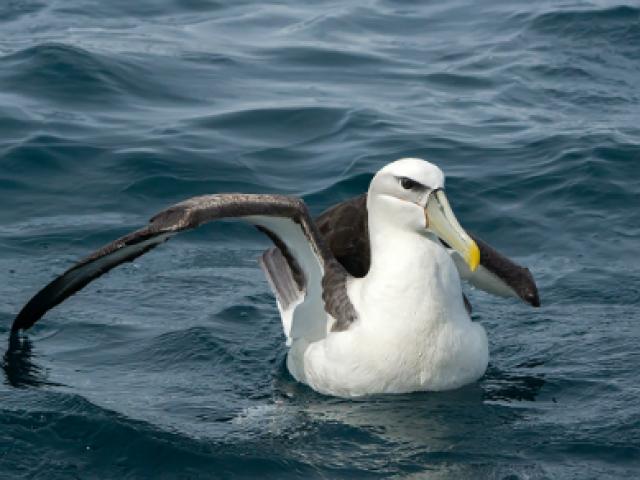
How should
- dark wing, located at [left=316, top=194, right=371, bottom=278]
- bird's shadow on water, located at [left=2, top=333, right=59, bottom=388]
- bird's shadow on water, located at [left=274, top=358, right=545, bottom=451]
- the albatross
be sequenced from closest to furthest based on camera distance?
1. bird's shadow on water, located at [left=274, top=358, right=545, bottom=451]
2. the albatross
3. bird's shadow on water, located at [left=2, top=333, right=59, bottom=388]
4. dark wing, located at [left=316, top=194, right=371, bottom=278]

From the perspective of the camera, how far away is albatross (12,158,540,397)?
9047mm

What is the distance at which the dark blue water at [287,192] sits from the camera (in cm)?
876

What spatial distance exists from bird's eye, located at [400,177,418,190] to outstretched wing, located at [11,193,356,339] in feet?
2.11

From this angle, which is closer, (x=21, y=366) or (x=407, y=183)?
(x=407, y=183)

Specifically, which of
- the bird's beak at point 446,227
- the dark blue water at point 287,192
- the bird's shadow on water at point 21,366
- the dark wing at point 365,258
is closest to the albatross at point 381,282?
the bird's beak at point 446,227

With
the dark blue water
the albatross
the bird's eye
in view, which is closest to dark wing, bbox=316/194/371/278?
the albatross

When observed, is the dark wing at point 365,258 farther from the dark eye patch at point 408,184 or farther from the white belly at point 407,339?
the dark eye patch at point 408,184

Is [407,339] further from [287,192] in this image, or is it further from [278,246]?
[287,192]

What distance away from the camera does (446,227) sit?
9.00 m

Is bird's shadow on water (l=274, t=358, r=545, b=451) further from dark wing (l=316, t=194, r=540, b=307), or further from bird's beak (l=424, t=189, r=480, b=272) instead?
bird's beak (l=424, t=189, r=480, b=272)

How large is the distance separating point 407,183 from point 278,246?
1176mm

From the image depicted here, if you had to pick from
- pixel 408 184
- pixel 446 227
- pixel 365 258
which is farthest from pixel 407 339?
pixel 365 258

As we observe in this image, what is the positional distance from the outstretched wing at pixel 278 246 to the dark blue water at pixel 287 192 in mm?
497

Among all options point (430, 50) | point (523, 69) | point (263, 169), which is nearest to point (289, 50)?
point (430, 50)
